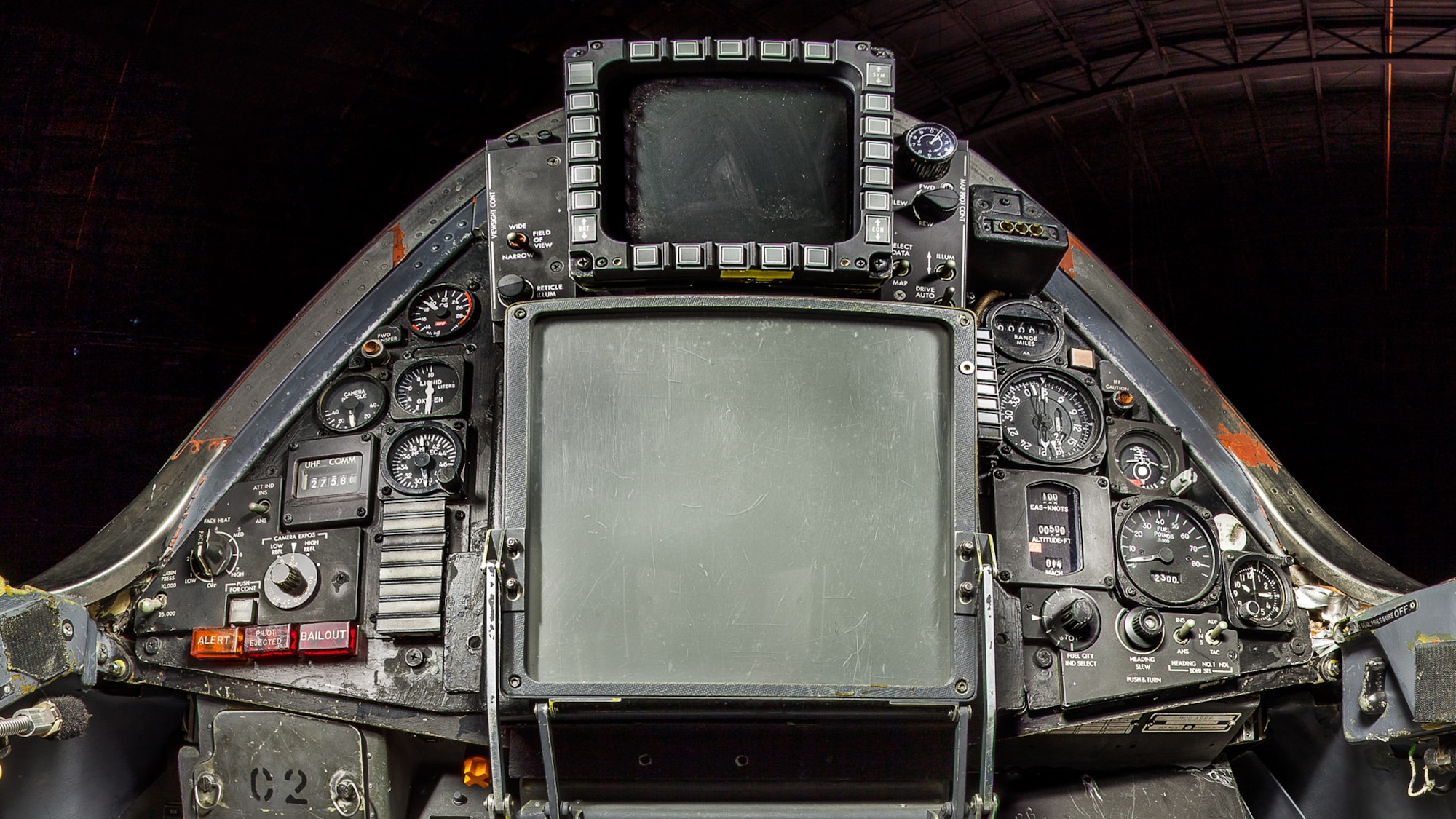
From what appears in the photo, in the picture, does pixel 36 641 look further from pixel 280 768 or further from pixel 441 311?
pixel 441 311

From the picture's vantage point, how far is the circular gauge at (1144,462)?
3.31 m

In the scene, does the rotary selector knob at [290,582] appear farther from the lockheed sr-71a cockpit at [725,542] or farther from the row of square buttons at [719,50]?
the row of square buttons at [719,50]

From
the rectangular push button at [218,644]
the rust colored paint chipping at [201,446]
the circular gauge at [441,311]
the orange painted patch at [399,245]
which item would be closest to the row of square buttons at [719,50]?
the circular gauge at [441,311]

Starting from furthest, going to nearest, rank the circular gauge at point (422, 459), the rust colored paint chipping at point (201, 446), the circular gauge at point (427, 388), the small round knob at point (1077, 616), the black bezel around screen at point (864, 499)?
the rust colored paint chipping at point (201, 446)
the circular gauge at point (427, 388)
the circular gauge at point (422, 459)
the small round knob at point (1077, 616)
the black bezel around screen at point (864, 499)

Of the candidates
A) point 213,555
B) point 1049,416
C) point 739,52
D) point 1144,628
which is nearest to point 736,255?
point 739,52

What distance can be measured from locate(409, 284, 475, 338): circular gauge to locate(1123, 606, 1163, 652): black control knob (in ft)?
7.57

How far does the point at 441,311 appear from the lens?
11.1ft

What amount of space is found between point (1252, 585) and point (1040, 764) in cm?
88

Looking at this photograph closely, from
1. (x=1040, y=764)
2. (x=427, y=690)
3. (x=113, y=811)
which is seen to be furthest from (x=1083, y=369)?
(x=113, y=811)

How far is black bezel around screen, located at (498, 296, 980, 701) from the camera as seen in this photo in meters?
2.39

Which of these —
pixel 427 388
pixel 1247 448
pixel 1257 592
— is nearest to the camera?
pixel 1257 592

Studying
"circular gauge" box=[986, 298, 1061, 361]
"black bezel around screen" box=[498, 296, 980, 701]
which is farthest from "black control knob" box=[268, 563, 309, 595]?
"circular gauge" box=[986, 298, 1061, 361]

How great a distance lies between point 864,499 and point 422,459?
1.42 metres

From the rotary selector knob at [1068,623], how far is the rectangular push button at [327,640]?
6.73 feet
